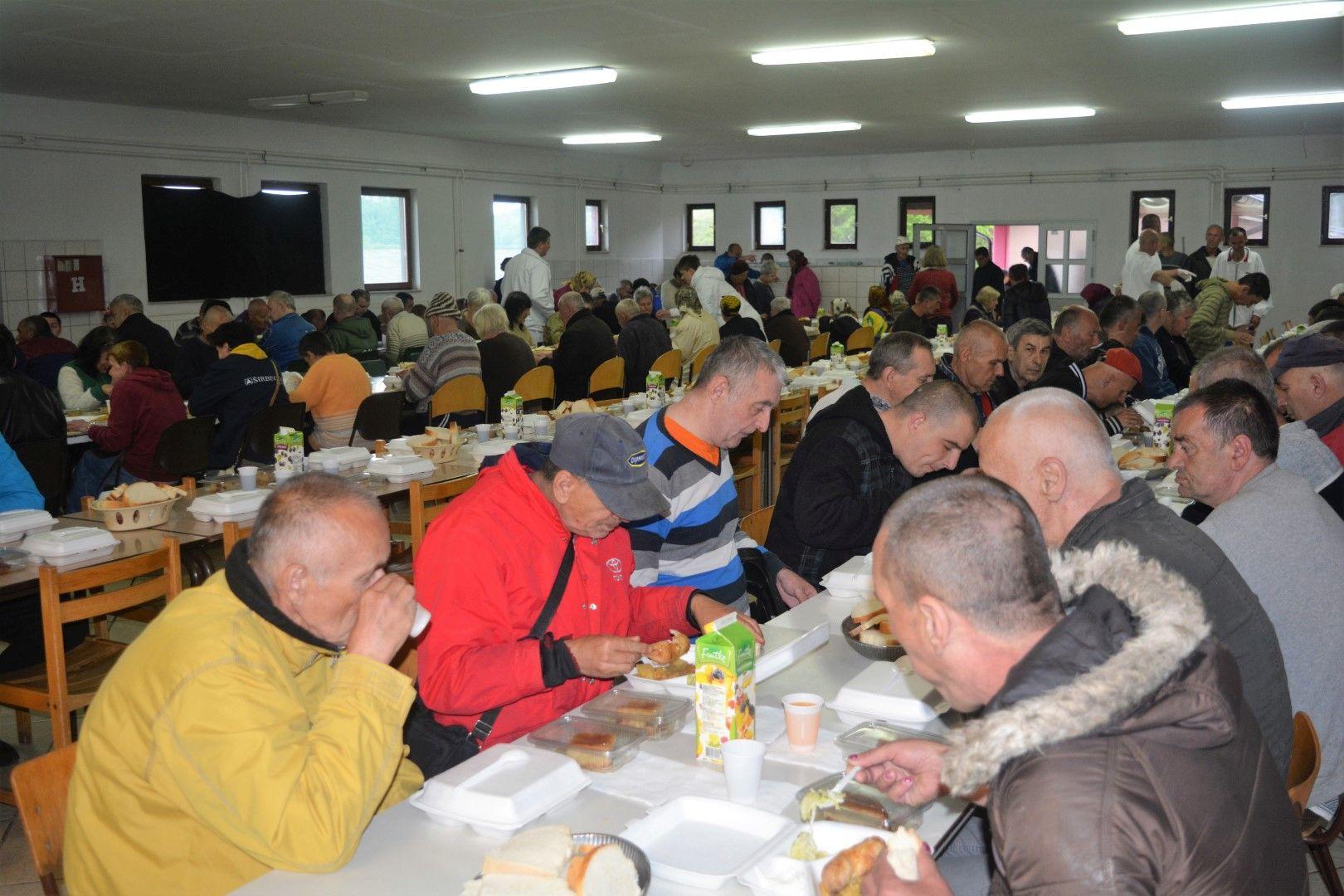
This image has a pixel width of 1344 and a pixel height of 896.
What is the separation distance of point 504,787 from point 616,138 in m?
13.1

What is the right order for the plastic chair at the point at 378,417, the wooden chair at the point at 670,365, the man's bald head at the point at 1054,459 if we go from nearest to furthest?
the man's bald head at the point at 1054,459
the plastic chair at the point at 378,417
the wooden chair at the point at 670,365

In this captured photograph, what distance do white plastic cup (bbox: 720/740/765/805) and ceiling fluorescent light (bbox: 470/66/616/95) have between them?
7.67 m

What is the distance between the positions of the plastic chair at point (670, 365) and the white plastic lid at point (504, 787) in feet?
22.0

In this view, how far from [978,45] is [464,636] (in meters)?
7.02

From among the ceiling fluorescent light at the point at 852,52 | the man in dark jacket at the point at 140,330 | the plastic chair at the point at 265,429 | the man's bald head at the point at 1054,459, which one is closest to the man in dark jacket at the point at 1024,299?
the ceiling fluorescent light at the point at 852,52

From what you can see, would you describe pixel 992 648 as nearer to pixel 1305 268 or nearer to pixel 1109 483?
pixel 1109 483

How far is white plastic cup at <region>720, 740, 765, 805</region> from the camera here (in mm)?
1851

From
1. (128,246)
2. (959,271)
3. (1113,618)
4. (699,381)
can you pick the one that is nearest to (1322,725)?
(1113,618)

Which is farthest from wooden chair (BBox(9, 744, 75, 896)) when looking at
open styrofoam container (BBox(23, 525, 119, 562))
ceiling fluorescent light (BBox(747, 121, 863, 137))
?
ceiling fluorescent light (BBox(747, 121, 863, 137))

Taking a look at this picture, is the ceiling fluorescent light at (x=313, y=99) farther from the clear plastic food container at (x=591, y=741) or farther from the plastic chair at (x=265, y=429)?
the clear plastic food container at (x=591, y=741)

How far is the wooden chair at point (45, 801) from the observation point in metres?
1.88

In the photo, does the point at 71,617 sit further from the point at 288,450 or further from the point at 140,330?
the point at 140,330

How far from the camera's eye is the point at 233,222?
38.3 feet

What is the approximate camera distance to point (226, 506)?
411 centimetres
